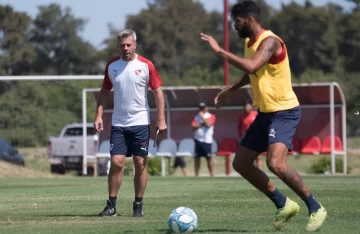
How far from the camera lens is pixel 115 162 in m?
13.1

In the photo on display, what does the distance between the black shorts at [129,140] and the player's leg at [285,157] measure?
2.80m

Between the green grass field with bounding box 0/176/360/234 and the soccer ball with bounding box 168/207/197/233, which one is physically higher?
the soccer ball with bounding box 168/207/197/233

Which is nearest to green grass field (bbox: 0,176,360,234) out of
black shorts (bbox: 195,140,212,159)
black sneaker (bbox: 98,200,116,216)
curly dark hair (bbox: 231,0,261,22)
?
black sneaker (bbox: 98,200,116,216)

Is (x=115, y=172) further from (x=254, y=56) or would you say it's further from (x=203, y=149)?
(x=203, y=149)

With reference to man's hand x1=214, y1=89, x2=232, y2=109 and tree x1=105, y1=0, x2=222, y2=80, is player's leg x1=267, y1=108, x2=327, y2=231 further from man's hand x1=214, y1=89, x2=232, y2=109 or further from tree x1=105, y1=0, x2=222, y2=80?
tree x1=105, y1=0, x2=222, y2=80

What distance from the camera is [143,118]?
43.4 feet

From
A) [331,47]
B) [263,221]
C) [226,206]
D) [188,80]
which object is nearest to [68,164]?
[226,206]

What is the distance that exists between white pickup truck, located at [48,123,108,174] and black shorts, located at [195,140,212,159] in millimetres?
4550

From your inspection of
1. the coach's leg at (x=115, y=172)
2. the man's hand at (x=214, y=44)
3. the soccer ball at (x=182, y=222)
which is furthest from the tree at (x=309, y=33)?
the man's hand at (x=214, y=44)

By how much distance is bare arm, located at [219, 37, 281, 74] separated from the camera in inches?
403

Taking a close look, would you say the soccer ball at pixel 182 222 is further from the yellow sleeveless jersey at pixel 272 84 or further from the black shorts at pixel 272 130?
the yellow sleeveless jersey at pixel 272 84

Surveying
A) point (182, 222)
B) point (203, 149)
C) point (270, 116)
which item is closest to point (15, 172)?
point (203, 149)

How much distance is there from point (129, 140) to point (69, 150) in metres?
21.3

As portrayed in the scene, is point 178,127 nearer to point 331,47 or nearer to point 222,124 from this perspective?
point 222,124
